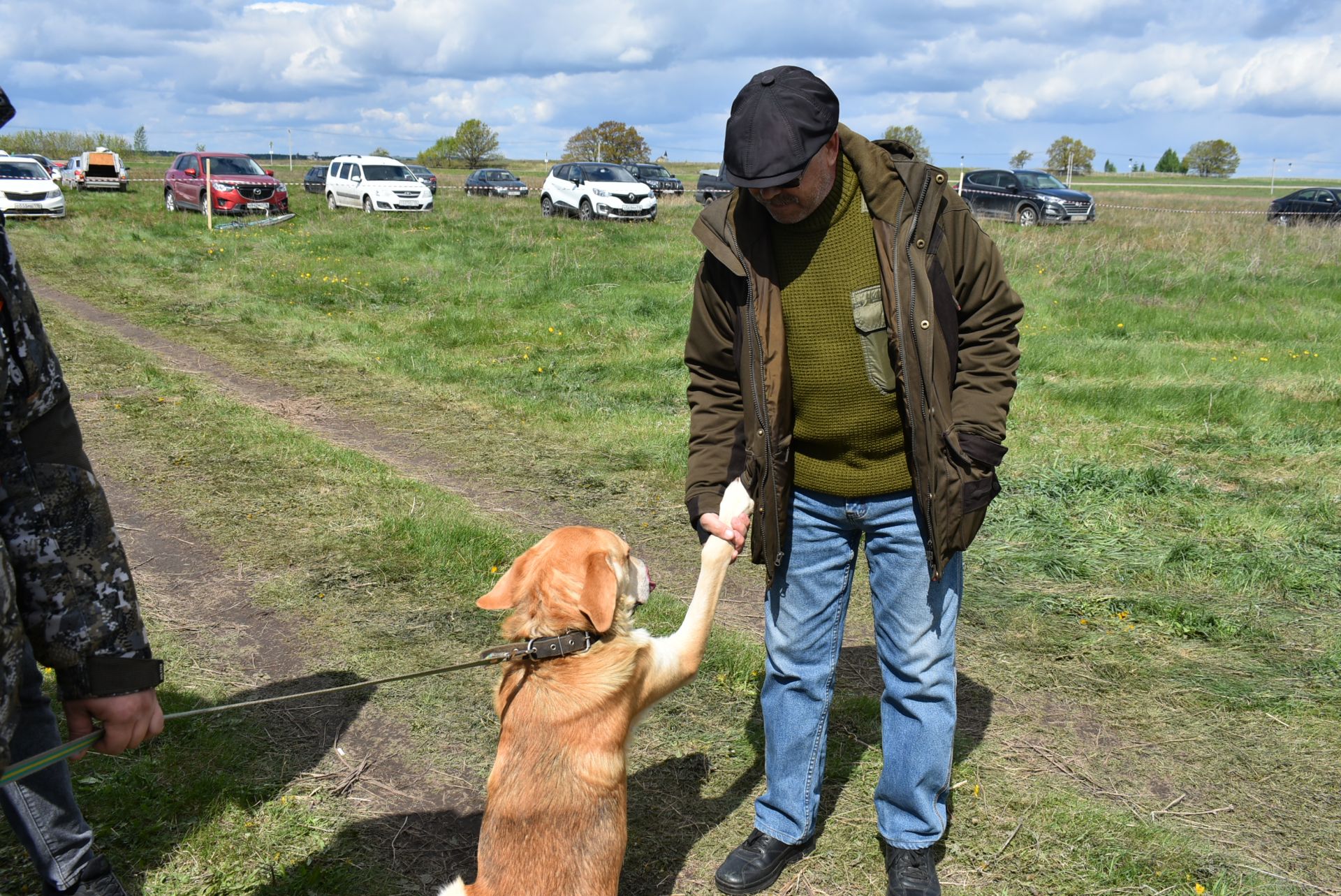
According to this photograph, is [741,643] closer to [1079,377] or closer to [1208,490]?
[1208,490]

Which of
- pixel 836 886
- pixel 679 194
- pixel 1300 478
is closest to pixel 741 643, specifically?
pixel 836 886

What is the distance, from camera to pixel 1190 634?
4438 mm

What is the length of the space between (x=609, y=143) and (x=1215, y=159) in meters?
49.3

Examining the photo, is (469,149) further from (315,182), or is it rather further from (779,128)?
(779,128)

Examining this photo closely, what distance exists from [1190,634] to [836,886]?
2.44 metres

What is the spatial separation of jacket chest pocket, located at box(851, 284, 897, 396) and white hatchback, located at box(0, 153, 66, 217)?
2490 cm

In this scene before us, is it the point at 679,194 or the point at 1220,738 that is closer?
the point at 1220,738

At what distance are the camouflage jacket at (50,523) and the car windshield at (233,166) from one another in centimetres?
2513

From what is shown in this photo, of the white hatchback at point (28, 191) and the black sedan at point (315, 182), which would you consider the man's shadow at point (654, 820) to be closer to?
the white hatchback at point (28, 191)

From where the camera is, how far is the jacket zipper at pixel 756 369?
2600 millimetres

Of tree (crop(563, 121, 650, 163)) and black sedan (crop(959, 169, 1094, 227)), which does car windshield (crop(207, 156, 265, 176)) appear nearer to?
black sedan (crop(959, 169, 1094, 227))

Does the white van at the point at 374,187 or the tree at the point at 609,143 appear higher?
the tree at the point at 609,143

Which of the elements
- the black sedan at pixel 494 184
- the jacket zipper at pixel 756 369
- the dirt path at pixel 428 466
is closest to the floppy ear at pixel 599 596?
→ the jacket zipper at pixel 756 369

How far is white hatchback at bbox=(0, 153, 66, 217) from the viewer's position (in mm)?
21984
